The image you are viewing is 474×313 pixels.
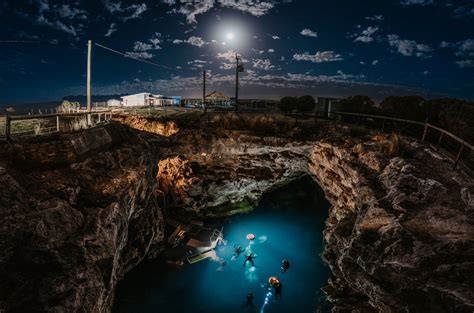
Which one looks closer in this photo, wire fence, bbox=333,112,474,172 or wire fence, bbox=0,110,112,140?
wire fence, bbox=0,110,112,140

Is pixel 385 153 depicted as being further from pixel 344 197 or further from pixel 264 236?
pixel 264 236

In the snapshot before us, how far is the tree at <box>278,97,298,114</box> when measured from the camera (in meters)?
31.9

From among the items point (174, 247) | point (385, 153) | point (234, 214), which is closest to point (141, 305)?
point (174, 247)

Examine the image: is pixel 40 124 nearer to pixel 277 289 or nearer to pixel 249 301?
pixel 249 301

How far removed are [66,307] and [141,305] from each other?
31.2 ft

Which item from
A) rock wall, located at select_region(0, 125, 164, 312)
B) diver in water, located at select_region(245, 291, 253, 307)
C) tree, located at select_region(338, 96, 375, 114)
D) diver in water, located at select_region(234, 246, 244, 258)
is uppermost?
tree, located at select_region(338, 96, 375, 114)

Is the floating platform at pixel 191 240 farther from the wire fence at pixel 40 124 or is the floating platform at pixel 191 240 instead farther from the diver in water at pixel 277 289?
the wire fence at pixel 40 124

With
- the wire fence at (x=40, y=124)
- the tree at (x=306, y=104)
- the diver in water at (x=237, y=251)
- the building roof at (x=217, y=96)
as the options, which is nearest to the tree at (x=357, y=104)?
the tree at (x=306, y=104)

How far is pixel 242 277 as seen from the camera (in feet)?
62.6

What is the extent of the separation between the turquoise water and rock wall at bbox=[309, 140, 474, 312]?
5.09 metres

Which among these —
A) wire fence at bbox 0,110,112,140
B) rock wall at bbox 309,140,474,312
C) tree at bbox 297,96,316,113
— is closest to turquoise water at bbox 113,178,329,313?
rock wall at bbox 309,140,474,312

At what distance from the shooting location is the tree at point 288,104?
105 feet

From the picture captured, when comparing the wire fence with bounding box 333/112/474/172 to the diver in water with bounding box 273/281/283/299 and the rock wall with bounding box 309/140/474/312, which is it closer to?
the rock wall with bounding box 309/140/474/312

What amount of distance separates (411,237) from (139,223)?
1553 centimetres
